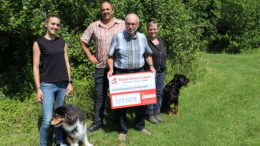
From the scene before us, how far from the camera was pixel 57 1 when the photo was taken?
5.72 meters

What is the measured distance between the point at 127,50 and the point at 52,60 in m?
1.13

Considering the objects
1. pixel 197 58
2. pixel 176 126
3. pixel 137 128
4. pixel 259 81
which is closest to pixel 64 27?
pixel 137 128

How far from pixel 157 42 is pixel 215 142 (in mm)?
2056

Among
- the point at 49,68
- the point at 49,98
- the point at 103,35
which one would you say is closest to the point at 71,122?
the point at 49,98

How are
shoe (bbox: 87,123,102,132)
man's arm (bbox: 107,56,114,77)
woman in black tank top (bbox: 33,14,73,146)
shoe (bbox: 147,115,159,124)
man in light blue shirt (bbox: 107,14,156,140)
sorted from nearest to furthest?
1. woman in black tank top (bbox: 33,14,73,146)
2. man in light blue shirt (bbox: 107,14,156,140)
3. man's arm (bbox: 107,56,114,77)
4. shoe (bbox: 87,123,102,132)
5. shoe (bbox: 147,115,159,124)

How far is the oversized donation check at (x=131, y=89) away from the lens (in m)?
3.97

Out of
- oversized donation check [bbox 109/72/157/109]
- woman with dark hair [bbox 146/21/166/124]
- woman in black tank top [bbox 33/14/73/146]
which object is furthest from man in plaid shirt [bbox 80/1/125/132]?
woman in black tank top [bbox 33/14/73/146]

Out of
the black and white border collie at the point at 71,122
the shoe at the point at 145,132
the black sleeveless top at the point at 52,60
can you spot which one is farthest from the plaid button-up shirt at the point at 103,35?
the shoe at the point at 145,132

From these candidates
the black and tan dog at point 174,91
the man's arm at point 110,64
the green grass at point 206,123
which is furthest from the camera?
the black and tan dog at point 174,91

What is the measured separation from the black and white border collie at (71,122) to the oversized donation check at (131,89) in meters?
0.60

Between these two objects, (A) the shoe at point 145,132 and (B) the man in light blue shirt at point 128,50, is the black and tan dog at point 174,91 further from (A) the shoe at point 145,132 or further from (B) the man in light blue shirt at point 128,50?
(B) the man in light blue shirt at point 128,50

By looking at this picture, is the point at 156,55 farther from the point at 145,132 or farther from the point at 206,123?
the point at 206,123

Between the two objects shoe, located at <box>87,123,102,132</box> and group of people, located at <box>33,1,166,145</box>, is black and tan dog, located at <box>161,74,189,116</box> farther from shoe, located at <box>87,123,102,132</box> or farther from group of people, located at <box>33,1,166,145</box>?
shoe, located at <box>87,123,102,132</box>

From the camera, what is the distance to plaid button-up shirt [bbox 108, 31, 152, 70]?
3.80 meters
